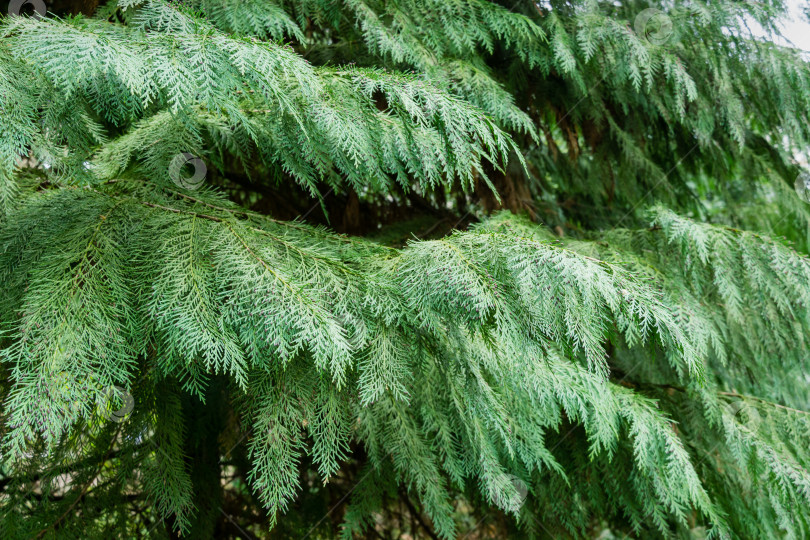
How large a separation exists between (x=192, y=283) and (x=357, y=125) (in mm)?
596

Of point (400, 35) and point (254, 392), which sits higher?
point (400, 35)

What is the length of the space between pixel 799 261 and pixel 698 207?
62.6 inches

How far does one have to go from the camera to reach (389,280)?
5.60 ft

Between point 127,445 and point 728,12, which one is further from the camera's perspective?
point 728,12

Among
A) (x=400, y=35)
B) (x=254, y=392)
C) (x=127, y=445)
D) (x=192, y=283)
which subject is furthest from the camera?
(x=400, y=35)

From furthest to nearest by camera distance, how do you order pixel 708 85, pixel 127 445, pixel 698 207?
pixel 698 207 < pixel 708 85 < pixel 127 445

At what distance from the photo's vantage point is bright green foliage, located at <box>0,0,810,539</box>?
143cm

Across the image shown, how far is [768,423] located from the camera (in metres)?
2.82

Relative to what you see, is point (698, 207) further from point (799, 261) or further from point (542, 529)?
point (542, 529)

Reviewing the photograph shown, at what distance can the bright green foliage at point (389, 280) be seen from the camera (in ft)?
4.71

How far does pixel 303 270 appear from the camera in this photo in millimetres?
1670

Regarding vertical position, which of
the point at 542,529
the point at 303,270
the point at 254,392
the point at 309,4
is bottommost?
the point at 542,529

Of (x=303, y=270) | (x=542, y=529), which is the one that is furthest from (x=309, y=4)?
(x=542, y=529)

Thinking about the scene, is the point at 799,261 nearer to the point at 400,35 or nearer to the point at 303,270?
the point at 400,35
